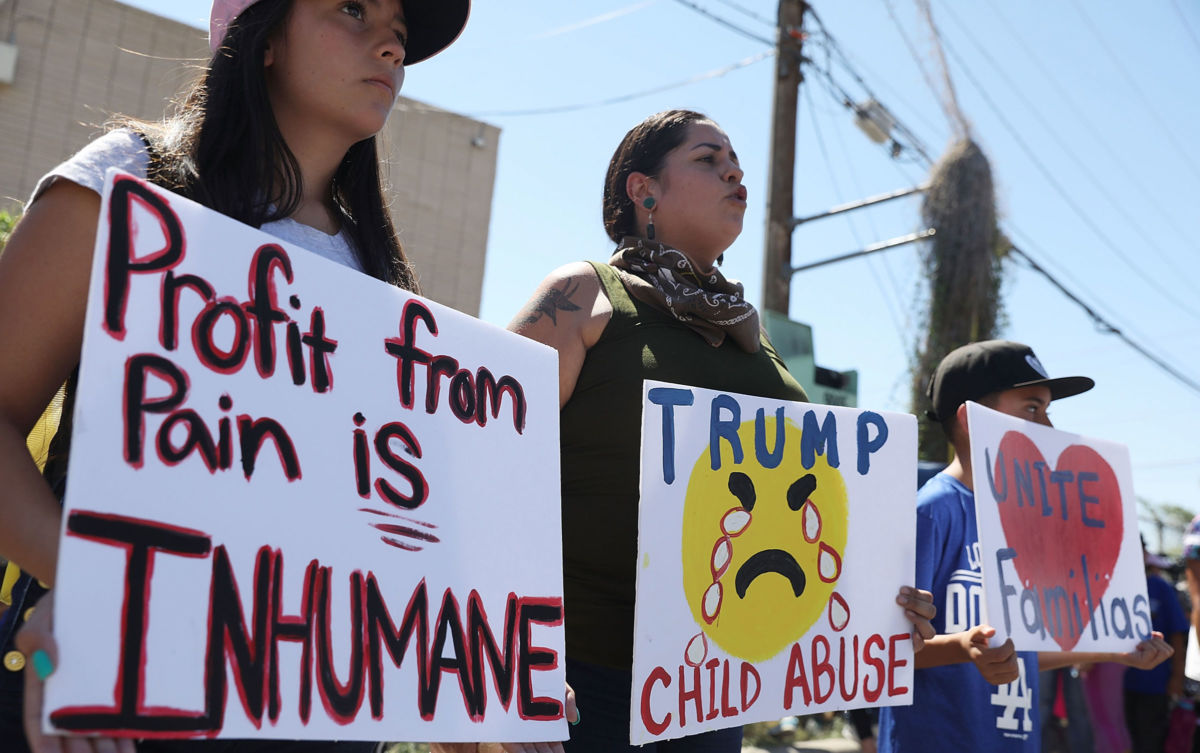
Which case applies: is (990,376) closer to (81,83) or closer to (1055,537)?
(1055,537)

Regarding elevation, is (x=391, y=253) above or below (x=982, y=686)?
above

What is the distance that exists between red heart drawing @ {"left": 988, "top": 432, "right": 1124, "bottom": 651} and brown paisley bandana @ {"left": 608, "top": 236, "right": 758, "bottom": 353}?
2.58 feet

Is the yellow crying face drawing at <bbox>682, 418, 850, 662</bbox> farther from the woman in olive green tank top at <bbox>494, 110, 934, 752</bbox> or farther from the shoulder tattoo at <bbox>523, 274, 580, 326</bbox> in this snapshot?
the shoulder tattoo at <bbox>523, 274, 580, 326</bbox>

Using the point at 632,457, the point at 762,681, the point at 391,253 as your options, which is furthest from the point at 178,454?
the point at 762,681

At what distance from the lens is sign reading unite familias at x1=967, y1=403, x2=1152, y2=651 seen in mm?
2279

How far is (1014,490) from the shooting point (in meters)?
2.41

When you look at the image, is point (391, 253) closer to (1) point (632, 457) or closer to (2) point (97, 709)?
(1) point (632, 457)

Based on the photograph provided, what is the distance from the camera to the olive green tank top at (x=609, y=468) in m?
1.79

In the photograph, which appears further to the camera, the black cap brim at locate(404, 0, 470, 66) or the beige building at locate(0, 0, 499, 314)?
the beige building at locate(0, 0, 499, 314)

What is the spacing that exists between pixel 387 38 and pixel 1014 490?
5.90ft

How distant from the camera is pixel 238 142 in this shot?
138 centimetres

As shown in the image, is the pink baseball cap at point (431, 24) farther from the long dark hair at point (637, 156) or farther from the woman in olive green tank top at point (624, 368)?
the long dark hair at point (637, 156)

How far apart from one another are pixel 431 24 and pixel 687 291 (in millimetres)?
699

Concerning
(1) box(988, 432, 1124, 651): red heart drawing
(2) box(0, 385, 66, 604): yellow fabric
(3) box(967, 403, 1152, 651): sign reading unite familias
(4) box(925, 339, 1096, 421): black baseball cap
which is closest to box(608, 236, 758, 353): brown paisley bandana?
(3) box(967, 403, 1152, 651): sign reading unite familias
